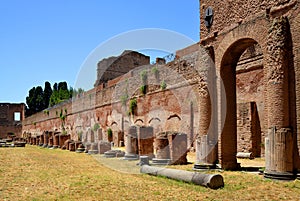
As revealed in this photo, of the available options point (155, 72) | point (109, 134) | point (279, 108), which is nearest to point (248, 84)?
point (279, 108)

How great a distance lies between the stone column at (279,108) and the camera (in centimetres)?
751

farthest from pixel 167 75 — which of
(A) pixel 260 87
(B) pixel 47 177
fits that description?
(B) pixel 47 177

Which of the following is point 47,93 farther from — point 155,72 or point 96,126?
point 155,72

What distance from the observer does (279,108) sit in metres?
7.68

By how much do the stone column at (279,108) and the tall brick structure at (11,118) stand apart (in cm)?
5850

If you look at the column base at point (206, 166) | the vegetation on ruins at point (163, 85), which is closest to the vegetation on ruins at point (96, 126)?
the vegetation on ruins at point (163, 85)

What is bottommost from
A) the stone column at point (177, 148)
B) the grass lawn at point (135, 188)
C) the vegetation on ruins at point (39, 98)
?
the grass lawn at point (135, 188)

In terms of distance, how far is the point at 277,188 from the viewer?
22.0ft

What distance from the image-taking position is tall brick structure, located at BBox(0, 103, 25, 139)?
198ft

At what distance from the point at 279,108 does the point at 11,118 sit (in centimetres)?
6256

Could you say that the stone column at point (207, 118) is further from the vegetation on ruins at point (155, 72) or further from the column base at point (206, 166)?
the vegetation on ruins at point (155, 72)

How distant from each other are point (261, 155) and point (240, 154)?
0.81 meters

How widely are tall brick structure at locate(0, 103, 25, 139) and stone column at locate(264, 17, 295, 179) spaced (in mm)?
58502

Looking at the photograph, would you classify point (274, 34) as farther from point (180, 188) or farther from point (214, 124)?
point (180, 188)
